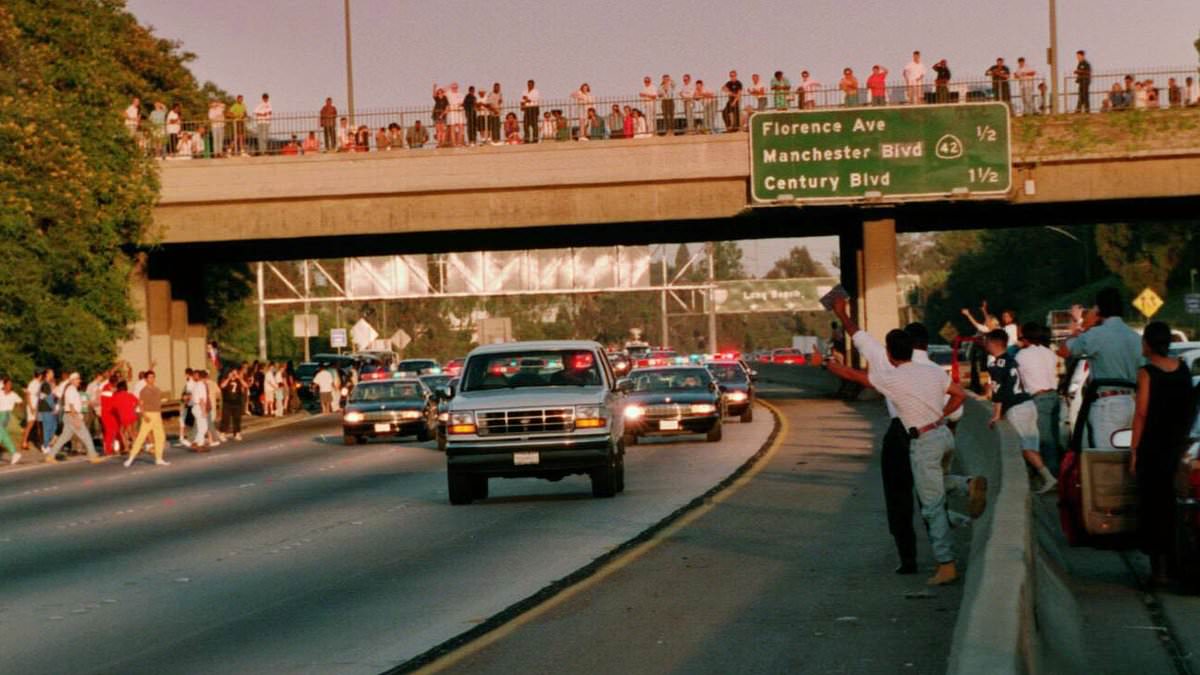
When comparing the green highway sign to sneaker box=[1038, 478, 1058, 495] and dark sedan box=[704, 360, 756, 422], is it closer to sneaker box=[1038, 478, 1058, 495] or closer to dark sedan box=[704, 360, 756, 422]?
dark sedan box=[704, 360, 756, 422]

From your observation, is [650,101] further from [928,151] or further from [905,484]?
[905,484]

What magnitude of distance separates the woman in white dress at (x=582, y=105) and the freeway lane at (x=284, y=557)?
1885 cm

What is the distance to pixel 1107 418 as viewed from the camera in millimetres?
15156

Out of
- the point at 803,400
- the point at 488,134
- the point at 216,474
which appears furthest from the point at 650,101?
the point at 216,474

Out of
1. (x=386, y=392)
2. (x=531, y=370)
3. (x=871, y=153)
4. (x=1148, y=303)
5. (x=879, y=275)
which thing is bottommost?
(x=386, y=392)

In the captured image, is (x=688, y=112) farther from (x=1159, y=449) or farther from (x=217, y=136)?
(x=1159, y=449)

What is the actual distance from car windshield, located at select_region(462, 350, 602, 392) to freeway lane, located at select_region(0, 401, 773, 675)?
1.45 m

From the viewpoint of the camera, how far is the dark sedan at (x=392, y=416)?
4213 centimetres

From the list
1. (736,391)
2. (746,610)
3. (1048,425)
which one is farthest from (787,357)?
(746,610)

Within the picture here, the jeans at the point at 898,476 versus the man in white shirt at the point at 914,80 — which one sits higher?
the man in white shirt at the point at 914,80

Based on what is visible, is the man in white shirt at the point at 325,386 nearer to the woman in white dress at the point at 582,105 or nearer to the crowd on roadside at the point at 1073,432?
the woman in white dress at the point at 582,105

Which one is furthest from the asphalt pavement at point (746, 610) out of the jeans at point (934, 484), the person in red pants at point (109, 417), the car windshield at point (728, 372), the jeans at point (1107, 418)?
the person in red pants at point (109, 417)

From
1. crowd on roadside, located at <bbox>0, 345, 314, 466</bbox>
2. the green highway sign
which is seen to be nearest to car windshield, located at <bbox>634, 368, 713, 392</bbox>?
crowd on roadside, located at <bbox>0, 345, 314, 466</bbox>

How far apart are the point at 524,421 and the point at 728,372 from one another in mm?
22015
